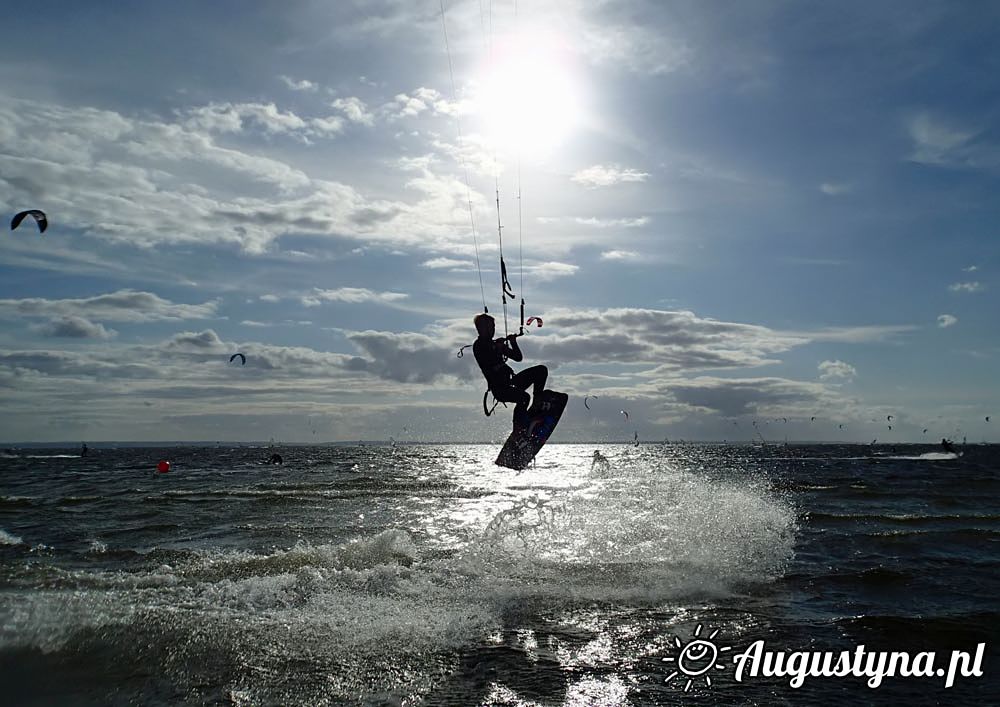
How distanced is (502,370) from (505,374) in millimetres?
129

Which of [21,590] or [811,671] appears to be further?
[21,590]

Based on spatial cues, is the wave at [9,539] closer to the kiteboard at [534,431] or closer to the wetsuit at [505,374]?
the kiteboard at [534,431]

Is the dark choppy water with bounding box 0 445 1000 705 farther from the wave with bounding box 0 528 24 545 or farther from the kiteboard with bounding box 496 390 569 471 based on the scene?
the kiteboard with bounding box 496 390 569 471

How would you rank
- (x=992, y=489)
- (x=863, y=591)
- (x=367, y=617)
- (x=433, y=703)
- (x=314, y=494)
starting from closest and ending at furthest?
(x=433, y=703) < (x=367, y=617) < (x=863, y=591) < (x=314, y=494) < (x=992, y=489)

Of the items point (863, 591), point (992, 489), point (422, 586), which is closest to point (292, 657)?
point (422, 586)

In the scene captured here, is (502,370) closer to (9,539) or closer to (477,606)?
(477,606)

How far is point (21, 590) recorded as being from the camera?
12078 mm

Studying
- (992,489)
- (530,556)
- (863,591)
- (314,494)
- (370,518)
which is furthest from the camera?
(992,489)

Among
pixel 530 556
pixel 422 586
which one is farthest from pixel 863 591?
pixel 422 586

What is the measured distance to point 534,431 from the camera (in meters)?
14.1

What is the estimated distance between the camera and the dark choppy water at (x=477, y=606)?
26.6 ft

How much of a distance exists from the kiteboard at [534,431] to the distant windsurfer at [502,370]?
37 centimetres

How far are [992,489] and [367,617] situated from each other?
40.0 m

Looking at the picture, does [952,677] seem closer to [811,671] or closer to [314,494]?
[811,671]
